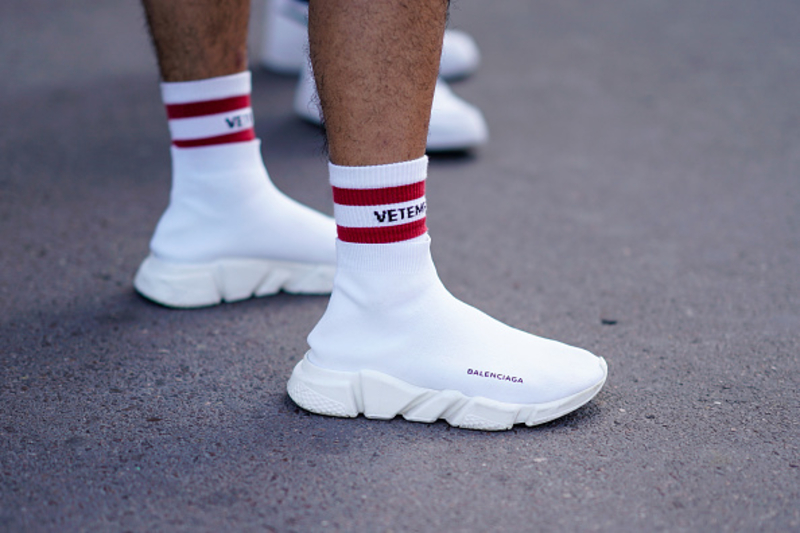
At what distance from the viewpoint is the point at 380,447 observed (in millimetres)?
929

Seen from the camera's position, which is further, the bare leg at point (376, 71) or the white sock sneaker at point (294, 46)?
the white sock sneaker at point (294, 46)

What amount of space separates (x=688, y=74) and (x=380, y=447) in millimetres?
2053

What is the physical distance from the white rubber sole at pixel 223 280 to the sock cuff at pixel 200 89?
10.0 inches

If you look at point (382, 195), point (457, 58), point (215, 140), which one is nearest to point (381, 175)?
point (382, 195)

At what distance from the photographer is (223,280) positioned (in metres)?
1.31

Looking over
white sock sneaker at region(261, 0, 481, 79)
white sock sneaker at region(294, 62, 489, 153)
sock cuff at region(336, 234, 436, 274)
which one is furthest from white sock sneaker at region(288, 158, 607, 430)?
white sock sneaker at region(261, 0, 481, 79)

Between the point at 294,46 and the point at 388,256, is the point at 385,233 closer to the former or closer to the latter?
the point at 388,256

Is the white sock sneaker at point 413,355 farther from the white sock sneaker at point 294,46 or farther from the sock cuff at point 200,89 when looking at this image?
the white sock sneaker at point 294,46

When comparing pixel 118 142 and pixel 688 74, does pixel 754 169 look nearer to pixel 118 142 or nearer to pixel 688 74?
pixel 688 74

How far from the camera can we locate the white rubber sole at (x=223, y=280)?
Answer: 50.4 inches

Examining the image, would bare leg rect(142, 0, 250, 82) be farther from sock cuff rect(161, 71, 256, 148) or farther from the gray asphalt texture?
the gray asphalt texture

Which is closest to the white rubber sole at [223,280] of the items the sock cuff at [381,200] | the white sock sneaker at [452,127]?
the sock cuff at [381,200]

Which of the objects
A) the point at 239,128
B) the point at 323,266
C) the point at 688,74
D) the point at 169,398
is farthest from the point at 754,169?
the point at 169,398

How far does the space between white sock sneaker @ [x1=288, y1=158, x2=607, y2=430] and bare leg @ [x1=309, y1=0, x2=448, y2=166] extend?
5cm
